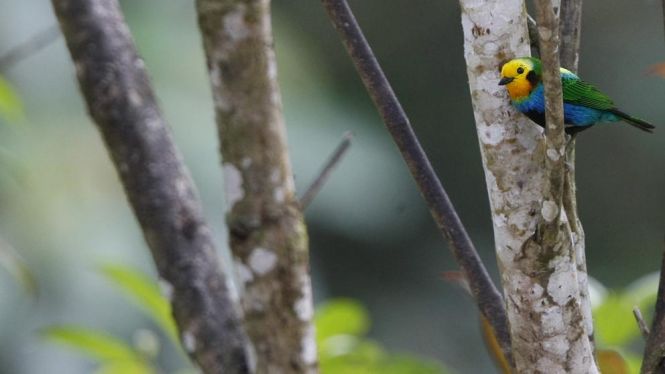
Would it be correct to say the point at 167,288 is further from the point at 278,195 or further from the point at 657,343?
the point at 657,343

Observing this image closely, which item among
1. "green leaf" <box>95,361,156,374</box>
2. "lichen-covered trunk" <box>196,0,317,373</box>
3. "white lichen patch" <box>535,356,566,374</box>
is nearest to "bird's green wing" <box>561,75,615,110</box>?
"white lichen patch" <box>535,356,566,374</box>

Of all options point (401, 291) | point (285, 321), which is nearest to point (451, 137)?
point (401, 291)

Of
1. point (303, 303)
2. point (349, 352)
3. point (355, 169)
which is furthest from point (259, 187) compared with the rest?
point (355, 169)

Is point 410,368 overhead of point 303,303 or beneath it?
beneath

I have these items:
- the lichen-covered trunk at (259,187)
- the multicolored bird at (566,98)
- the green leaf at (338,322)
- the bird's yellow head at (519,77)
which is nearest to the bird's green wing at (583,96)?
the multicolored bird at (566,98)

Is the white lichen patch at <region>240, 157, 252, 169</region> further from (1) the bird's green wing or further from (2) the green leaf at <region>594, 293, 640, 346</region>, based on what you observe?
(2) the green leaf at <region>594, 293, 640, 346</region>

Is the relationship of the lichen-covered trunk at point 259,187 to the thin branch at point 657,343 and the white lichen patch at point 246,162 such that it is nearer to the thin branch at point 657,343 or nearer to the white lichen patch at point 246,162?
the white lichen patch at point 246,162

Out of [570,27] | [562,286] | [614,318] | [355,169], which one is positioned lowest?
[355,169]

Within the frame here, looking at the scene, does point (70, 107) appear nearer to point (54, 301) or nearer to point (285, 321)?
point (54, 301)
